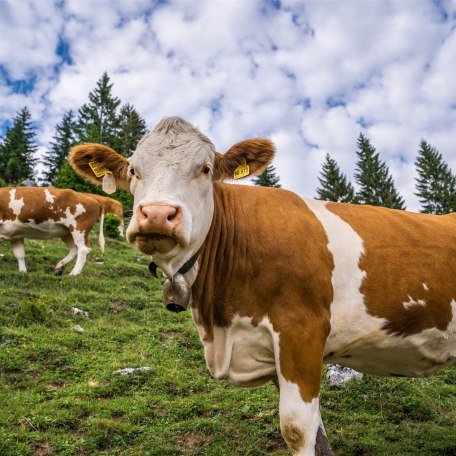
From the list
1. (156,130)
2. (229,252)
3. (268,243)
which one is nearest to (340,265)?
(268,243)

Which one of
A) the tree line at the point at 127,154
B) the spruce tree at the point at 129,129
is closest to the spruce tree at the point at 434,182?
the tree line at the point at 127,154

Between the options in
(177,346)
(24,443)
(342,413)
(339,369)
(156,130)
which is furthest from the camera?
(177,346)

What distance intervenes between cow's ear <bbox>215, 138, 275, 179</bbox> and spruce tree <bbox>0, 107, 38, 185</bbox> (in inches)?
2194

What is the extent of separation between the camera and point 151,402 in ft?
18.2

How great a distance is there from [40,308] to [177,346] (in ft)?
9.27

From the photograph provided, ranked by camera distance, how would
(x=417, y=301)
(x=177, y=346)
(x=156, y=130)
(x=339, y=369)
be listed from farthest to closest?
(x=177, y=346)
(x=339, y=369)
(x=417, y=301)
(x=156, y=130)

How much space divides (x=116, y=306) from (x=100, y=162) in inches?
270

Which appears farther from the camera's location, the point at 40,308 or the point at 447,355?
the point at 40,308

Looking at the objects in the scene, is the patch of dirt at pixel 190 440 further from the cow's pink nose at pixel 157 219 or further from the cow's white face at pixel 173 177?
the cow's pink nose at pixel 157 219

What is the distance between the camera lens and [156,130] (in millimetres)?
3371

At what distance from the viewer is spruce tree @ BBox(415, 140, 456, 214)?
165ft

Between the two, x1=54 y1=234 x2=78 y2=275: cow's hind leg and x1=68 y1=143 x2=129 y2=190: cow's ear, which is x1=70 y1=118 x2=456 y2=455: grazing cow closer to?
x1=68 y1=143 x2=129 y2=190: cow's ear

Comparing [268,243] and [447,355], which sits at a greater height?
[268,243]

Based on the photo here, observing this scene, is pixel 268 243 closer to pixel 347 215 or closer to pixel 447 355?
pixel 347 215
